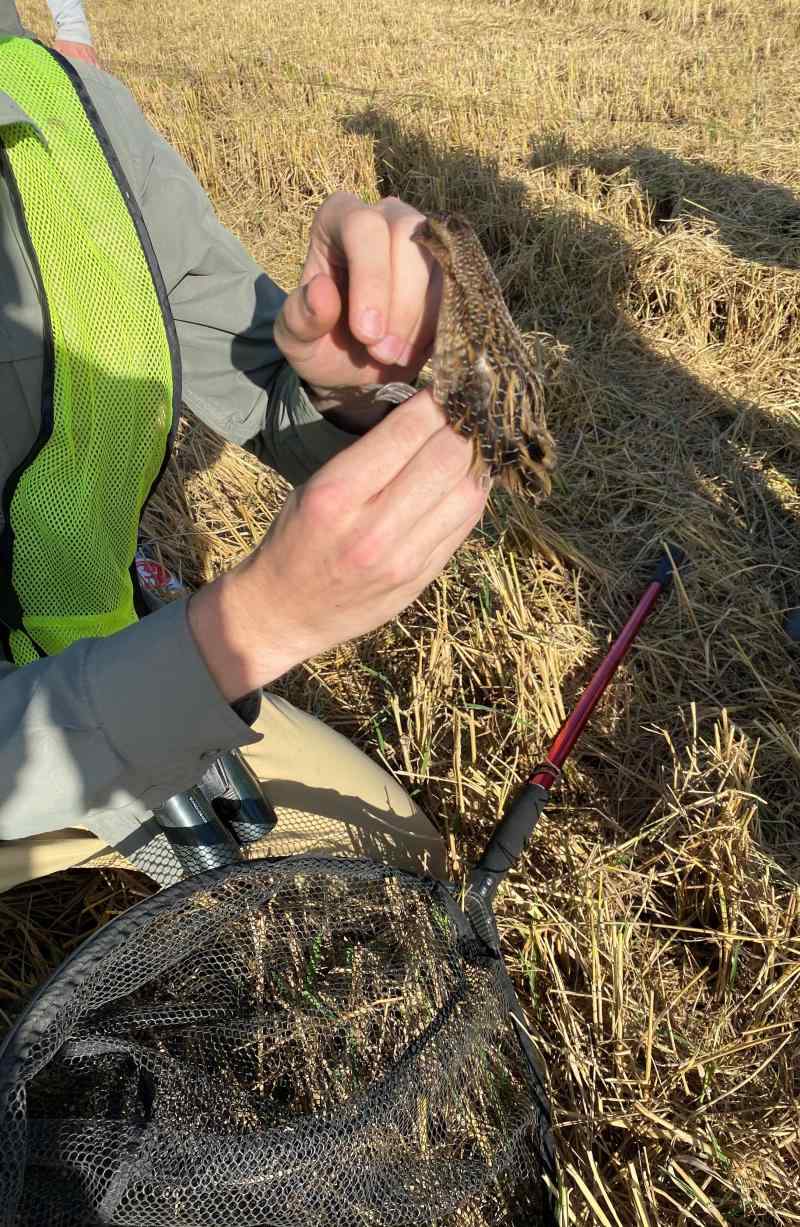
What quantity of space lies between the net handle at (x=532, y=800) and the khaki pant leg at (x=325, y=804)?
0.65 feet

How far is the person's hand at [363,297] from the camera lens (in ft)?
4.55

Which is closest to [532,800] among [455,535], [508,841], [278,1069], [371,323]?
[508,841]

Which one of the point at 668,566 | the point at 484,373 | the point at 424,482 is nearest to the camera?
the point at 424,482

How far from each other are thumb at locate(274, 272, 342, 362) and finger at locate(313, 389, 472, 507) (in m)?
0.40

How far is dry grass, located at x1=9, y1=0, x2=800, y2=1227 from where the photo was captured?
177 centimetres

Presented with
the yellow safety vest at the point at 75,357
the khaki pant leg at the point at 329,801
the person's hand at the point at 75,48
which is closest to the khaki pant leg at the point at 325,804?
the khaki pant leg at the point at 329,801

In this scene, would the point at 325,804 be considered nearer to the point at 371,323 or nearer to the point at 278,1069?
the point at 278,1069

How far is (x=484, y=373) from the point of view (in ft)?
4.01

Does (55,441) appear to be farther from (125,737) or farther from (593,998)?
(593,998)

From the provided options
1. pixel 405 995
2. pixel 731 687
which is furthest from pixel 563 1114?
pixel 731 687

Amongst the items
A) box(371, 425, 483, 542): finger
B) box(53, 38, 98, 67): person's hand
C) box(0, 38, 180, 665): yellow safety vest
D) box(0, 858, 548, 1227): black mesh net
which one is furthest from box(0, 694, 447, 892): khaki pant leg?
box(53, 38, 98, 67): person's hand

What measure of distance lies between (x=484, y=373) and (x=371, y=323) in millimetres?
280

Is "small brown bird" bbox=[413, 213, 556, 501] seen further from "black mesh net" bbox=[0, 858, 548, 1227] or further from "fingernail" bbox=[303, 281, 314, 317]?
"black mesh net" bbox=[0, 858, 548, 1227]

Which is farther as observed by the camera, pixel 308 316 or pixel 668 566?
pixel 668 566
